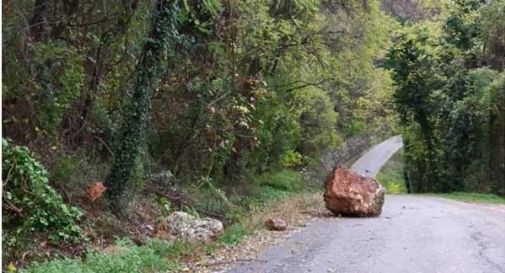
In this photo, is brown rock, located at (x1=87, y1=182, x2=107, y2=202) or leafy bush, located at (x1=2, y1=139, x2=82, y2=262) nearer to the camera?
leafy bush, located at (x1=2, y1=139, x2=82, y2=262)

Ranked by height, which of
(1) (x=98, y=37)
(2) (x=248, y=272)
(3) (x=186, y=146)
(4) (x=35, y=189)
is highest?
(1) (x=98, y=37)

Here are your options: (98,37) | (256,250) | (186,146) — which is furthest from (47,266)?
(186,146)

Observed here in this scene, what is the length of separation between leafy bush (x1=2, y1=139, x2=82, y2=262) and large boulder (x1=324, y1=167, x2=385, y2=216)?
6.84 metres

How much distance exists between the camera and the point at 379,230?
39.7ft

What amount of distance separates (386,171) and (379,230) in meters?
34.6

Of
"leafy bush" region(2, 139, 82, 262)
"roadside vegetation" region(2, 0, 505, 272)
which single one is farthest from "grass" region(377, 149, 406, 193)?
"leafy bush" region(2, 139, 82, 262)

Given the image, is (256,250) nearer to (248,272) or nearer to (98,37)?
(248,272)

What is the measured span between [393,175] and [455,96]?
17.4 metres

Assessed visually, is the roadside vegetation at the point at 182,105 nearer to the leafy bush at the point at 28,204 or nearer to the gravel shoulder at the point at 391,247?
the leafy bush at the point at 28,204

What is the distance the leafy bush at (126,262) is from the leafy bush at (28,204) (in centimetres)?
83

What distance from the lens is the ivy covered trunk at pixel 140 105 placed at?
11.5 meters

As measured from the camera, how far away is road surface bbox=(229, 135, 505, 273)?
8.30 metres

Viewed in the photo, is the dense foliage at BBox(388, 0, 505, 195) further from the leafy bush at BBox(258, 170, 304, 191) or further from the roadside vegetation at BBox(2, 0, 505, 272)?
the leafy bush at BBox(258, 170, 304, 191)

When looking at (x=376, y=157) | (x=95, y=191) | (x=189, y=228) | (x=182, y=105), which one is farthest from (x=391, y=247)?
(x=376, y=157)
